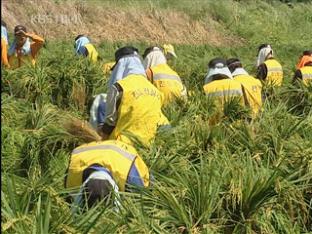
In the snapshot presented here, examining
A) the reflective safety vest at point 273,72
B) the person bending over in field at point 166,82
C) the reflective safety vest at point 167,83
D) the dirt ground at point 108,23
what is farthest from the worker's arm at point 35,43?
the dirt ground at point 108,23

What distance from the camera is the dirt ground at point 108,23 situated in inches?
739

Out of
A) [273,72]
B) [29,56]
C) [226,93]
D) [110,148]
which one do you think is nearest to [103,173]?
[110,148]

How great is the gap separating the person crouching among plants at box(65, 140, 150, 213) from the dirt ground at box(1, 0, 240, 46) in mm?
15077

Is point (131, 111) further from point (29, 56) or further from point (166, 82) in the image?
point (29, 56)

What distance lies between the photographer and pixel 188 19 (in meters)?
22.8

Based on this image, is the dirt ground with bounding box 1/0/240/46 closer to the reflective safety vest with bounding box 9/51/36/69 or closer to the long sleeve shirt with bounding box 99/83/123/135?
the reflective safety vest with bounding box 9/51/36/69

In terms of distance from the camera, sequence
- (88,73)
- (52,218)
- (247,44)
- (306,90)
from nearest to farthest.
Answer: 1. (52,218)
2. (306,90)
3. (88,73)
4. (247,44)

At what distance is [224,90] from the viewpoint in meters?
6.16

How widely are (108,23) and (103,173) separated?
57.7 ft

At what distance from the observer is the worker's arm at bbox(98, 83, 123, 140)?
4.62 meters

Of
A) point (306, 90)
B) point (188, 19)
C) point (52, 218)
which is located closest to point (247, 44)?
point (188, 19)

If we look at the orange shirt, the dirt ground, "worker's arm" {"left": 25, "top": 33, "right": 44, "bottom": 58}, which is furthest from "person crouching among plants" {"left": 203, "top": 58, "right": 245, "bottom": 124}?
the dirt ground

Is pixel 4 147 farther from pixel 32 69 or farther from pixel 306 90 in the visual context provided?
pixel 306 90

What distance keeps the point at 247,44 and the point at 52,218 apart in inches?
773
